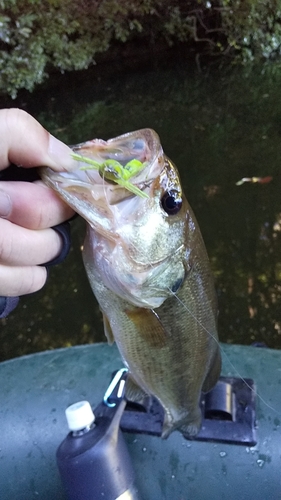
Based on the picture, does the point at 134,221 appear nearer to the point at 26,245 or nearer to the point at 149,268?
the point at 149,268

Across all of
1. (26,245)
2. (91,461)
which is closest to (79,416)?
(91,461)

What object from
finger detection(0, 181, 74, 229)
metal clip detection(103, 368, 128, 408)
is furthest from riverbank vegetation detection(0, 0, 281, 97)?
finger detection(0, 181, 74, 229)

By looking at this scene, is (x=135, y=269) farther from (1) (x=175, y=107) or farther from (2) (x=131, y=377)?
(1) (x=175, y=107)

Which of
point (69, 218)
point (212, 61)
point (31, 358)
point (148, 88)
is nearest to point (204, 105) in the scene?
point (148, 88)

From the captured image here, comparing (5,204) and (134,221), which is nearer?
(5,204)

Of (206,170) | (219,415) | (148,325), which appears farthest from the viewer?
(206,170)
